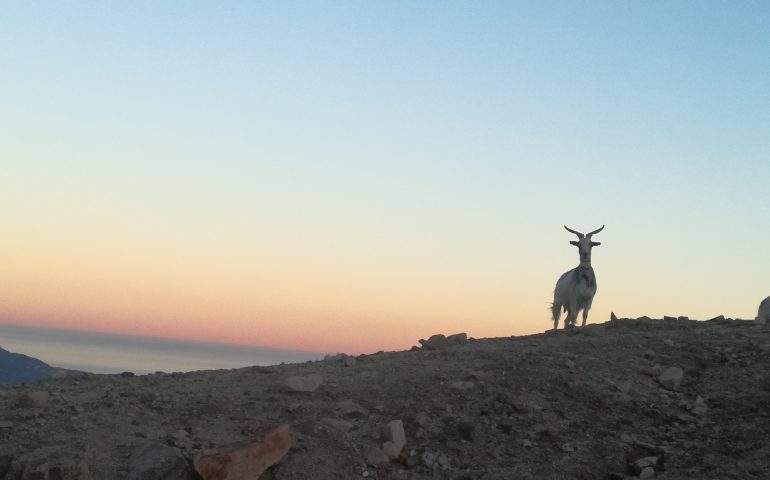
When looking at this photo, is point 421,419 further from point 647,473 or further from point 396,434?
point 647,473

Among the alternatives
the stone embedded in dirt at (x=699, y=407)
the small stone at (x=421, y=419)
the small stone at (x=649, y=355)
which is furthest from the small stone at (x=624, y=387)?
the small stone at (x=421, y=419)

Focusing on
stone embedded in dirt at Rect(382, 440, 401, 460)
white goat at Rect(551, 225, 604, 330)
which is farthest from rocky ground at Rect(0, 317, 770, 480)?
white goat at Rect(551, 225, 604, 330)

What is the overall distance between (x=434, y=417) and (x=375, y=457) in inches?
46.6

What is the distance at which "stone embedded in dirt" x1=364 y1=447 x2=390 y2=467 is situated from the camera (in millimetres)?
8164

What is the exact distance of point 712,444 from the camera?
873cm

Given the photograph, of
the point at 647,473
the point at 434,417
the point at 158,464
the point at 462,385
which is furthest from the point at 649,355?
the point at 158,464

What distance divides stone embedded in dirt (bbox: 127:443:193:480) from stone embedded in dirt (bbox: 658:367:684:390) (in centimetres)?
610

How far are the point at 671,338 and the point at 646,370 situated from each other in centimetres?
207

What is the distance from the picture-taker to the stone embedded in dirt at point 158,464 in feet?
24.9

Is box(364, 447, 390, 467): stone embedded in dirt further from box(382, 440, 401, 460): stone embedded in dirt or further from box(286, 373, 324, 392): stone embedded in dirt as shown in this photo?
box(286, 373, 324, 392): stone embedded in dirt

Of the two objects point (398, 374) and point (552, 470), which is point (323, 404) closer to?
point (398, 374)

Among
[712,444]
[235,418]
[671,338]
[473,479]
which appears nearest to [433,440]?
[473,479]

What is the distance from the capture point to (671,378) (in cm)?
1045

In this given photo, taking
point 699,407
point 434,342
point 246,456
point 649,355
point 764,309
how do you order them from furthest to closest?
point 764,309, point 434,342, point 649,355, point 699,407, point 246,456
